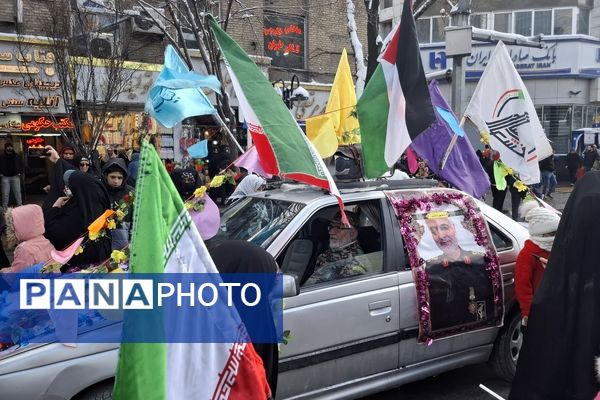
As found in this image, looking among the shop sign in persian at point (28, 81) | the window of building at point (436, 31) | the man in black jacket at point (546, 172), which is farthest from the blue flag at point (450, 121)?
the window of building at point (436, 31)

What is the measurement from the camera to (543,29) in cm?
2509

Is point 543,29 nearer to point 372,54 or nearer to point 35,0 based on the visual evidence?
point 372,54

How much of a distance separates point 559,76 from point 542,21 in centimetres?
304

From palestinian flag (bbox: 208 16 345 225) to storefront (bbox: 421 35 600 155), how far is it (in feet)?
70.2

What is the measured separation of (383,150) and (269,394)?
2629mm

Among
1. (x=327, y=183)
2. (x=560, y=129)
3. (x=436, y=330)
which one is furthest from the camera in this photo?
(x=560, y=129)

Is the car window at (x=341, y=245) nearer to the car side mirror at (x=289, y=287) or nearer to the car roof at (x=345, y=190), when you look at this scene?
the car roof at (x=345, y=190)

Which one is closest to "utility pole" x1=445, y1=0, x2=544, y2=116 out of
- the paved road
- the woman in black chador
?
the paved road

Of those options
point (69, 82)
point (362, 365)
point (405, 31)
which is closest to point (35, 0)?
point (69, 82)

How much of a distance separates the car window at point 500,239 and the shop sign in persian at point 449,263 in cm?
20

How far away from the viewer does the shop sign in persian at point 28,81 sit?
13.5 meters

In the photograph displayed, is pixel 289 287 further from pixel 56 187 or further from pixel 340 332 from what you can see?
pixel 56 187

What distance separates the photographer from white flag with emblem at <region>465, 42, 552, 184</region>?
5656mm

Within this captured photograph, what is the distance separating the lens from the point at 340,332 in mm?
3744
